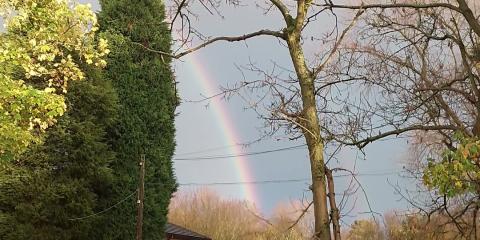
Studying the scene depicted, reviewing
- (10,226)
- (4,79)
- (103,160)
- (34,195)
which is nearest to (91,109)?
(103,160)

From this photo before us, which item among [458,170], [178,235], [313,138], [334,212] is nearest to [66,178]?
[178,235]

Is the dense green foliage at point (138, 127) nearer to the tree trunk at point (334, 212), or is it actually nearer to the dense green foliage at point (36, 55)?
the dense green foliage at point (36, 55)

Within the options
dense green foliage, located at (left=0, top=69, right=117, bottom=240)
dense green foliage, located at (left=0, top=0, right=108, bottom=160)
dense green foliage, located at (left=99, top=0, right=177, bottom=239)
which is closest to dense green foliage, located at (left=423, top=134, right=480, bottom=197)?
dense green foliage, located at (left=0, top=0, right=108, bottom=160)

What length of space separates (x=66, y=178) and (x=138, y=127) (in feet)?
11.2

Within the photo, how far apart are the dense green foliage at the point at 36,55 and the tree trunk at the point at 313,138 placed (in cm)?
540

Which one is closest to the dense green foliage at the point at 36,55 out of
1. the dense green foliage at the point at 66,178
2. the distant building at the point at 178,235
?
the dense green foliage at the point at 66,178

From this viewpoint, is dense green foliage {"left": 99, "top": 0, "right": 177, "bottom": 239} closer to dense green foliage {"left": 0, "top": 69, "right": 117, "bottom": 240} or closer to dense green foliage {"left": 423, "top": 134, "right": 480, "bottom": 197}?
A: dense green foliage {"left": 0, "top": 69, "right": 117, "bottom": 240}

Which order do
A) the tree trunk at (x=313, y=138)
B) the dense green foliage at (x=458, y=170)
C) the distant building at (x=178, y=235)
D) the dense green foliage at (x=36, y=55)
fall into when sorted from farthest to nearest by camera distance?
the distant building at (x=178, y=235)
the dense green foliage at (x=36, y=55)
the tree trunk at (x=313, y=138)
the dense green foliage at (x=458, y=170)

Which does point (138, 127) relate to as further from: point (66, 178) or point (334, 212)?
point (334, 212)

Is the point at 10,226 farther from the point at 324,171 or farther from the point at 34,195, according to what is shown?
the point at 324,171

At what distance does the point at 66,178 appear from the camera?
15023mm

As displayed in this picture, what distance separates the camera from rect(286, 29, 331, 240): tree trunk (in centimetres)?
531

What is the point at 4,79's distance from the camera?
957 centimetres

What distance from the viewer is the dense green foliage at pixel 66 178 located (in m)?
14.5
